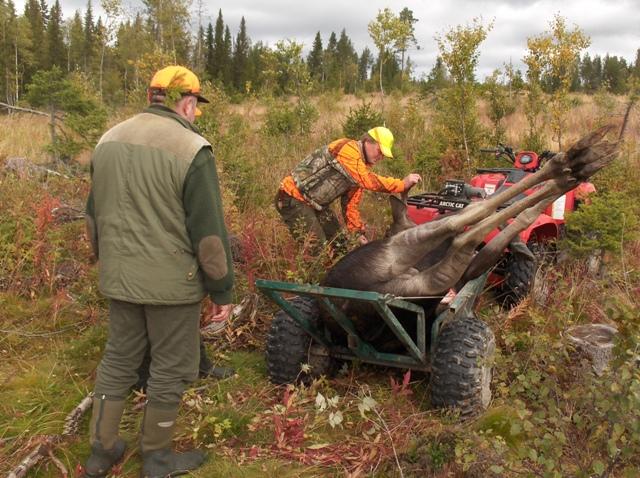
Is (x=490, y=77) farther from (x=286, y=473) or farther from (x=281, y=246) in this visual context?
(x=286, y=473)

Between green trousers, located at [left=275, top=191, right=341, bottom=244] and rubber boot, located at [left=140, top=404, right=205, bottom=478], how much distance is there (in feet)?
8.36

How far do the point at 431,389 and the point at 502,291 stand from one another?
192cm

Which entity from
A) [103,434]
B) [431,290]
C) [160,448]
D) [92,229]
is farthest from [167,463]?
[431,290]

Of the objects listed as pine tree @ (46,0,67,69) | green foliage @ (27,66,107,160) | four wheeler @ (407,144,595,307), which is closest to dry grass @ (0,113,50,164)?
green foliage @ (27,66,107,160)

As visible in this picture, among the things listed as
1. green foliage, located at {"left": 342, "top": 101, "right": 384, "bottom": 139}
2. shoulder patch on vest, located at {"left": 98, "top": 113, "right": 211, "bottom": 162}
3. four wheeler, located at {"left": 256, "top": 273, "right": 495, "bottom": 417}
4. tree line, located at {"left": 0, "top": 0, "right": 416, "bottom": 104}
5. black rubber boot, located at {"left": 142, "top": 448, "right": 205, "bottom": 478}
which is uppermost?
tree line, located at {"left": 0, "top": 0, "right": 416, "bottom": 104}

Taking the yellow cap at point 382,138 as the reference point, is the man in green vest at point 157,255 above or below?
below

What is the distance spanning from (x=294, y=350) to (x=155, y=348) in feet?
3.51

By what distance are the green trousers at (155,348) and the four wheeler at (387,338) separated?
535 millimetres

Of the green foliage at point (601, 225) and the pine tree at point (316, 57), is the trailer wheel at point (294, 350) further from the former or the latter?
the pine tree at point (316, 57)

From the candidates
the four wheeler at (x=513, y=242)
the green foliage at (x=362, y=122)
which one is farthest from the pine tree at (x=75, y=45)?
the four wheeler at (x=513, y=242)

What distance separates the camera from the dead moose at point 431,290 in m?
3.24

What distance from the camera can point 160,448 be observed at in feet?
9.70

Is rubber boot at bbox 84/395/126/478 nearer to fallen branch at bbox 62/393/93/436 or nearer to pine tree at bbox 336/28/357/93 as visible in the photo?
fallen branch at bbox 62/393/93/436

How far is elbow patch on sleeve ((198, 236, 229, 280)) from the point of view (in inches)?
108
